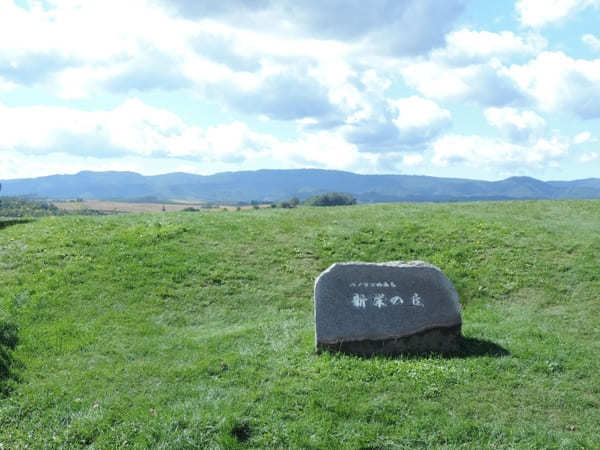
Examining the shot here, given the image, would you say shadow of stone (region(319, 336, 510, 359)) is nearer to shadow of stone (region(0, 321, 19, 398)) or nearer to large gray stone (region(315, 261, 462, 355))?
large gray stone (region(315, 261, 462, 355))

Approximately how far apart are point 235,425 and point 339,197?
101 meters

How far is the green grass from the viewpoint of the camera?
9406 millimetres

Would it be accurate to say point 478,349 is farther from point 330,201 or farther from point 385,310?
point 330,201

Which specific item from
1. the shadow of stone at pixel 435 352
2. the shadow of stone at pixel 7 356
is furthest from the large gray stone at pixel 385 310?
the shadow of stone at pixel 7 356

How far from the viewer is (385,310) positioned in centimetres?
1270

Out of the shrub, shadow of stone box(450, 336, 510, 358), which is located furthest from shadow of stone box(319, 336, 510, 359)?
the shrub

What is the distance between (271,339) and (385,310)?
3.30 metres

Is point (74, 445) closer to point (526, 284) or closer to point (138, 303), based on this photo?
point (138, 303)

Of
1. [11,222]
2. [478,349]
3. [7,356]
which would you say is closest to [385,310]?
[478,349]

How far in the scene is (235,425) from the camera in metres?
9.28

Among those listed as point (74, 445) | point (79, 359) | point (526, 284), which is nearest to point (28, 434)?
point (74, 445)

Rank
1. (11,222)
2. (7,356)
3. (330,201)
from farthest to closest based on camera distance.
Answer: (330,201) → (11,222) → (7,356)

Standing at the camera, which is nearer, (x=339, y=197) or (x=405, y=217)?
(x=405, y=217)

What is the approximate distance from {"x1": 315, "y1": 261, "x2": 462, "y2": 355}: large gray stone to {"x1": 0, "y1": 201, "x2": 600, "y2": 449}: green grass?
1.67 feet
